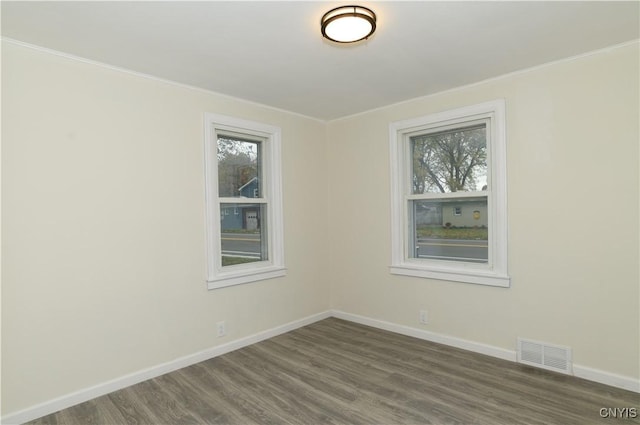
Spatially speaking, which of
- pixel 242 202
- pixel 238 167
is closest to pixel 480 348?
pixel 242 202

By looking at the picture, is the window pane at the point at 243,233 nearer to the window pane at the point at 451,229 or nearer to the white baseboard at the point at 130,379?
the white baseboard at the point at 130,379

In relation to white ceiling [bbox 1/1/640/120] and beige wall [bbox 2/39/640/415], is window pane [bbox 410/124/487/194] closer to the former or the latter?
beige wall [bbox 2/39/640/415]

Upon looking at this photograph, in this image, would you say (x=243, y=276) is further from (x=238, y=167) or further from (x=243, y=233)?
(x=238, y=167)

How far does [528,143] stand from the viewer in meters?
3.03

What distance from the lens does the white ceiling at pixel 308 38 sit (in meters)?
2.07

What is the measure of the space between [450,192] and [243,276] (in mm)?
2266

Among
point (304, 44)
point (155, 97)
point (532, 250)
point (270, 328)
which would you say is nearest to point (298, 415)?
point (270, 328)

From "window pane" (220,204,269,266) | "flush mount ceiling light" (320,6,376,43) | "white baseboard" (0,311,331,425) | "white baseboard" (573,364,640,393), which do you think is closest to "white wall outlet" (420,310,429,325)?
"white baseboard" (573,364,640,393)

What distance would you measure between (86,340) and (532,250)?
142 inches

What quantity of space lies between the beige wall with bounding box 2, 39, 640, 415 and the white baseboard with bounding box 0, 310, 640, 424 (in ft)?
0.17

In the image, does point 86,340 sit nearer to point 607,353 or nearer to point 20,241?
point 20,241

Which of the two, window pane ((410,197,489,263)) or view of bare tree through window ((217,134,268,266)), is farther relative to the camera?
view of bare tree through window ((217,134,268,266))

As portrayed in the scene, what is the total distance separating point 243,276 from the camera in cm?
363

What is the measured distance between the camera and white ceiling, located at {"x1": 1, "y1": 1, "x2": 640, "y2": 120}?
2.07m
